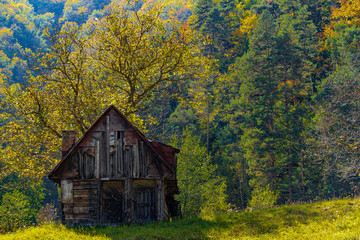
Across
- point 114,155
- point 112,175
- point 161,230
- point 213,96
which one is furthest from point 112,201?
point 213,96

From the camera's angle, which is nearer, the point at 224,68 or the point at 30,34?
the point at 224,68

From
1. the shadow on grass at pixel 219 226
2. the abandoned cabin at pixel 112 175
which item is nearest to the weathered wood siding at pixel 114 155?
the abandoned cabin at pixel 112 175

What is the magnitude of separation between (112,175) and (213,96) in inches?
1092

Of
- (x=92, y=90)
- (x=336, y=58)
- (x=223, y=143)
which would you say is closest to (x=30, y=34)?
(x=223, y=143)

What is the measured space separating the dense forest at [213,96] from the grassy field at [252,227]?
756cm

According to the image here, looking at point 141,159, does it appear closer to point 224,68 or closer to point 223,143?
point 223,143

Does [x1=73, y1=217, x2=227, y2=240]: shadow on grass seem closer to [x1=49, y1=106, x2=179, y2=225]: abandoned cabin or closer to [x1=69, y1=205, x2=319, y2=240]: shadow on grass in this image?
[x1=69, y1=205, x2=319, y2=240]: shadow on grass

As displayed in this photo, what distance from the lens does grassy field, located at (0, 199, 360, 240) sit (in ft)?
59.8

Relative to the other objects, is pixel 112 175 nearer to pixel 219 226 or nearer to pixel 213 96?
pixel 219 226

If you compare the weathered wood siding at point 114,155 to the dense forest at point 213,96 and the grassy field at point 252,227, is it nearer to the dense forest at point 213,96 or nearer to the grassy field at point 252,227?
the grassy field at point 252,227

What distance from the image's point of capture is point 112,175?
2241cm

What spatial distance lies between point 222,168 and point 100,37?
43029mm

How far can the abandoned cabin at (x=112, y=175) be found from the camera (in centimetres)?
2226

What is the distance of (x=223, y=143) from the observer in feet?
232
